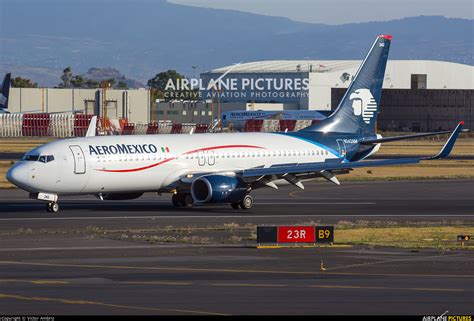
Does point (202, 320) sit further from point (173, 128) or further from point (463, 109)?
point (463, 109)

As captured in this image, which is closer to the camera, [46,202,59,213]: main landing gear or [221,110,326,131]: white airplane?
[46,202,59,213]: main landing gear

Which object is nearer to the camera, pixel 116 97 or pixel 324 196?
pixel 324 196

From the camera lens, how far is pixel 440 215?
48.8m

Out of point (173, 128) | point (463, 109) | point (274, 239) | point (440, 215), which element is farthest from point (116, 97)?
point (274, 239)

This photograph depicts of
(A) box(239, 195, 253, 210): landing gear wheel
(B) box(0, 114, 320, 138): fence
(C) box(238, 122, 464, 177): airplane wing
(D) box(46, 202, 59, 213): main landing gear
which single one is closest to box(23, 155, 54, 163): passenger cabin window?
(D) box(46, 202, 59, 213): main landing gear

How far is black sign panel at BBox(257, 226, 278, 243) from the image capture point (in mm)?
36156

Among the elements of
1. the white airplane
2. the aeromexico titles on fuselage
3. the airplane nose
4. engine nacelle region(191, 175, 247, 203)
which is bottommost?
Result: engine nacelle region(191, 175, 247, 203)

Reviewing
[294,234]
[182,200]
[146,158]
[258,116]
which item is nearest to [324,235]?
[294,234]

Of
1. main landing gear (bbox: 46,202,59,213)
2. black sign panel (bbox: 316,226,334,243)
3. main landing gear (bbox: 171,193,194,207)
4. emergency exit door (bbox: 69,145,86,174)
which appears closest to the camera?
black sign panel (bbox: 316,226,334,243)

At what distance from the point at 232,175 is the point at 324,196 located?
36.2 feet

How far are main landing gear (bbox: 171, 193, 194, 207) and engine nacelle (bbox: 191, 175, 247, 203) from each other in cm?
283

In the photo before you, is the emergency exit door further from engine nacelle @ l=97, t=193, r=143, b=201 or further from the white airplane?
the white airplane

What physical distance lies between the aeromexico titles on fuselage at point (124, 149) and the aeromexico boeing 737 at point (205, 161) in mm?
46

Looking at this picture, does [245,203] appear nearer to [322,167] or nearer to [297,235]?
[322,167]
